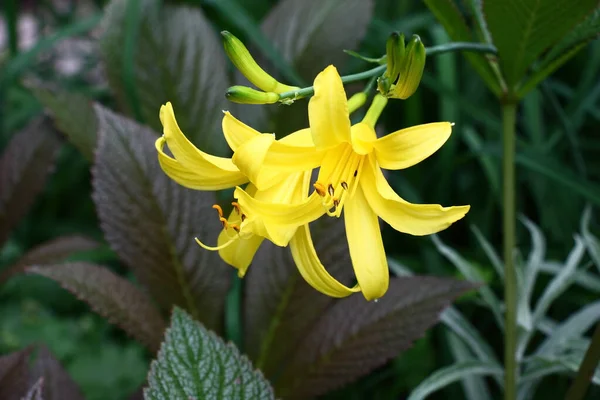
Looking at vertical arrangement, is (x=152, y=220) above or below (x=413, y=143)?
above

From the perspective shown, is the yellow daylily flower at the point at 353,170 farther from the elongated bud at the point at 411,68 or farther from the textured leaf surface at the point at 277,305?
the textured leaf surface at the point at 277,305

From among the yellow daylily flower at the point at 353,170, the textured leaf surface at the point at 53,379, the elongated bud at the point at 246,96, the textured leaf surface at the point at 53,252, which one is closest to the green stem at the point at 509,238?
the yellow daylily flower at the point at 353,170

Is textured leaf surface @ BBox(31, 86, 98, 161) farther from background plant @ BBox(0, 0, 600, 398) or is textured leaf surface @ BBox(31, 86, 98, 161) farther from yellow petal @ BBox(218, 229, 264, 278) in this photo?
yellow petal @ BBox(218, 229, 264, 278)

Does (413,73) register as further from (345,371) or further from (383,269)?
(345,371)

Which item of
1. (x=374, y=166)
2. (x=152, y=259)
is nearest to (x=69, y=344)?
(x=152, y=259)

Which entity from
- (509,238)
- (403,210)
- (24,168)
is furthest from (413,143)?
(24,168)

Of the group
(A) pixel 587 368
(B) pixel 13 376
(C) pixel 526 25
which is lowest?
(A) pixel 587 368

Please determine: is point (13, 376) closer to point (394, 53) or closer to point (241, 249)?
point (241, 249)
